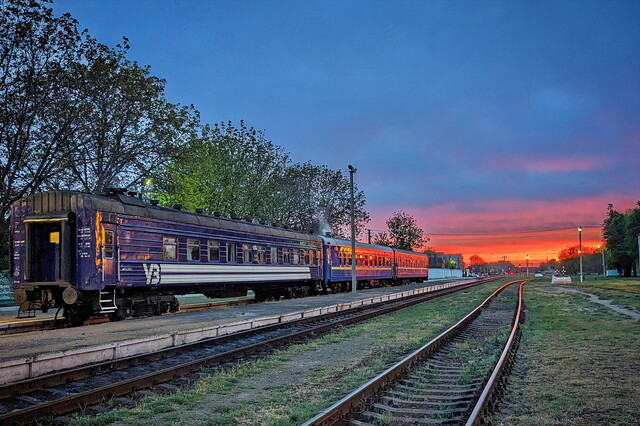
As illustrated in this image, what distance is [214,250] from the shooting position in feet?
66.6

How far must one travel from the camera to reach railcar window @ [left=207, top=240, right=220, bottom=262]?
789 inches

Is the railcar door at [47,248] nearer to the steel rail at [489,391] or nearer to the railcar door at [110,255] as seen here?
the railcar door at [110,255]

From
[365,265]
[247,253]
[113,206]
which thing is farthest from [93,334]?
[365,265]

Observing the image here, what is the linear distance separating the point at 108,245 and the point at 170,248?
2.82 m

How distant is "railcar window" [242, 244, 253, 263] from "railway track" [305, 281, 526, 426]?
1169 centimetres

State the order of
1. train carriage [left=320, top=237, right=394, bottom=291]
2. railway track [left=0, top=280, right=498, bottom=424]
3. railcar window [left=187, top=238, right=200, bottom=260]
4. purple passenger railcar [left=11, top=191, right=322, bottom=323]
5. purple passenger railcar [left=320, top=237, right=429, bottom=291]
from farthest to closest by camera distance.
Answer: purple passenger railcar [left=320, top=237, right=429, bottom=291] < train carriage [left=320, top=237, right=394, bottom=291] < railcar window [left=187, top=238, right=200, bottom=260] < purple passenger railcar [left=11, top=191, right=322, bottom=323] < railway track [left=0, top=280, right=498, bottom=424]

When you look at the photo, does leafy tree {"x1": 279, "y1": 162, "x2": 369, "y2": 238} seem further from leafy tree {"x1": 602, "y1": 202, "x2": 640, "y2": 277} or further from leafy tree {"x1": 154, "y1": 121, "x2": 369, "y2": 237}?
leafy tree {"x1": 602, "y1": 202, "x2": 640, "y2": 277}

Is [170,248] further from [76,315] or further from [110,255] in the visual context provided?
[76,315]

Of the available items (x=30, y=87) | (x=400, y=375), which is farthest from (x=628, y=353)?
(x=30, y=87)

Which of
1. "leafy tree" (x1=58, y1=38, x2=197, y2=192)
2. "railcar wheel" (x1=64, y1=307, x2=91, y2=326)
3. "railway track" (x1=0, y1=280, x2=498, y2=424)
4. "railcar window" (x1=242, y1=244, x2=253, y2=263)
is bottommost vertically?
"railway track" (x1=0, y1=280, x2=498, y2=424)

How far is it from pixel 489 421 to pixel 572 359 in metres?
5.30

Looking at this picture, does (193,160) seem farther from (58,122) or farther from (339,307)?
(339,307)

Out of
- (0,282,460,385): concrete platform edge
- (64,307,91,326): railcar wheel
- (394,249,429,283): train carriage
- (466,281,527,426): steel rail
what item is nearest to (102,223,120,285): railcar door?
(64,307,91,326): railcar wheel

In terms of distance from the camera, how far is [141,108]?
92.7 feet
